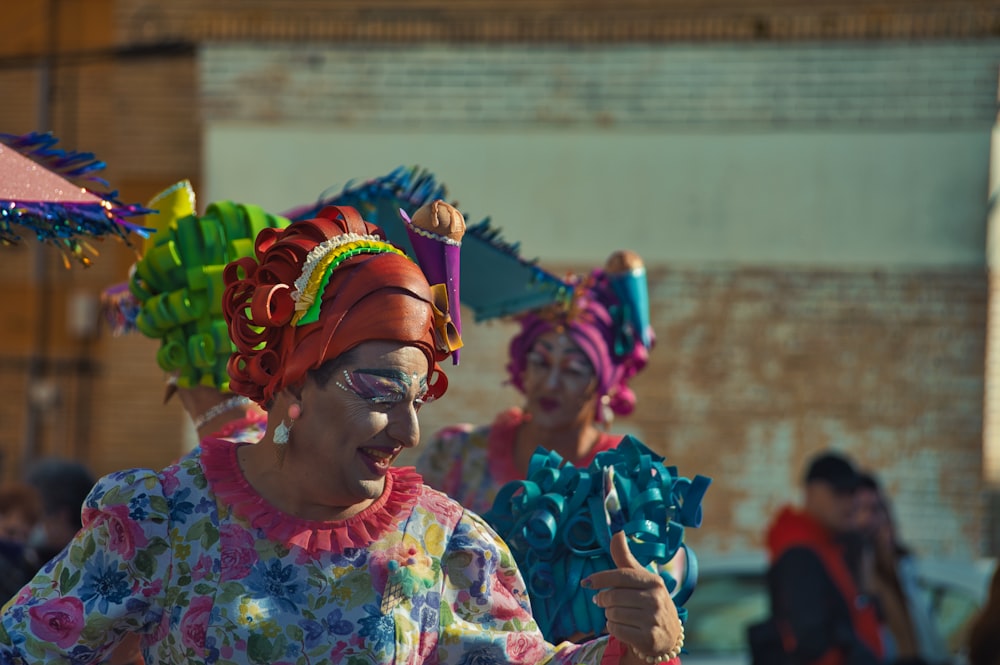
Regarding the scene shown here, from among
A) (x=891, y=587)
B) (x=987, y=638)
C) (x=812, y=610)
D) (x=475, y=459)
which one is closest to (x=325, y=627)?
(x=987, y=638)

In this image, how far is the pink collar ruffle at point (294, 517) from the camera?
308cm

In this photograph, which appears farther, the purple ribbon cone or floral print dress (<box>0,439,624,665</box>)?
the purple ribbon cone

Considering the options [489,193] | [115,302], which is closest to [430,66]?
[489,193]

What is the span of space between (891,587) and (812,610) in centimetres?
64

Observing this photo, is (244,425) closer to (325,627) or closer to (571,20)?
(325,627)

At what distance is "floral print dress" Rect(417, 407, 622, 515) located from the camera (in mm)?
5281

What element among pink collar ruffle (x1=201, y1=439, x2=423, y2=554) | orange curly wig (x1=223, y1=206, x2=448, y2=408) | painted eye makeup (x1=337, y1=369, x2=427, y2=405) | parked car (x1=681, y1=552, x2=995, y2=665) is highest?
orange curly wig (x1=223, y1=206, x2=448, y2=408)

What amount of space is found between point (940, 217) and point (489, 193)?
2837mm

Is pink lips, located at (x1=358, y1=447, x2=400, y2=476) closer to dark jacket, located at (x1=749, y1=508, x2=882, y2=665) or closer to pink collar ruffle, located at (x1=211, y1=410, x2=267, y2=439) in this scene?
pink collar ruffle, located at (x1=211, y1=410, x2=267, y2=439)

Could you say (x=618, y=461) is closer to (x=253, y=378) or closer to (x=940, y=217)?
(x=253, y=378)

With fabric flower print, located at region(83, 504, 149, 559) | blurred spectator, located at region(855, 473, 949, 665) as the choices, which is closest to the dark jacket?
blurred spectator, located at region(855, 473, 949, 665)

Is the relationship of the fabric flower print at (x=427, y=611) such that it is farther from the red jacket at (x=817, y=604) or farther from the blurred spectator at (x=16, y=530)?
the red jacket at (x=817, y=604)

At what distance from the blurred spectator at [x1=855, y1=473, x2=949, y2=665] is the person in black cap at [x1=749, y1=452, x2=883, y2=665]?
75 mm

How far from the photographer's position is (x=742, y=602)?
789 cm
